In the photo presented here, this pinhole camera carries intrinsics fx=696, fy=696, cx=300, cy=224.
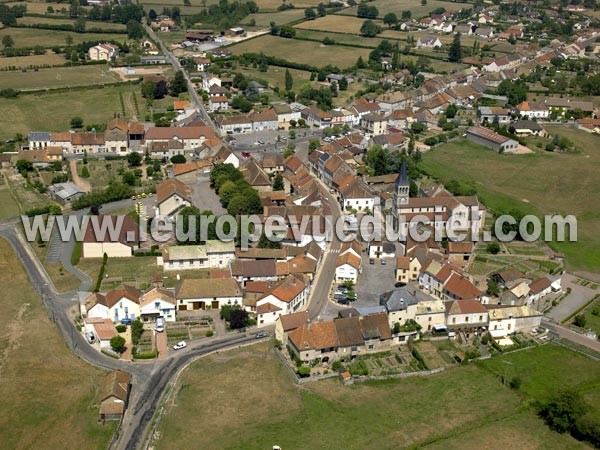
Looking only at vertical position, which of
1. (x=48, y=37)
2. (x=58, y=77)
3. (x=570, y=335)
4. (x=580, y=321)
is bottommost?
(x=570, y=335)

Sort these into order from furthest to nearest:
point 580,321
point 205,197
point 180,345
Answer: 1. point 205,197
2. point 580,321
3. point 180,345

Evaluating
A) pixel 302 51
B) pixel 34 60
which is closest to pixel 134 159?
pixel 34 60

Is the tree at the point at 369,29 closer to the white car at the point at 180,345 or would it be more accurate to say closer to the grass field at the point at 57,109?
the grass field at the point at 57,109

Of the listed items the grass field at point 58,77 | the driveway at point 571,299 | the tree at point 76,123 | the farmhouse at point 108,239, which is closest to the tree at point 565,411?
the driveway at point 571,299

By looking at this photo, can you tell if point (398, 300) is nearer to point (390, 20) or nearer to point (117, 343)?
point (117, 343)

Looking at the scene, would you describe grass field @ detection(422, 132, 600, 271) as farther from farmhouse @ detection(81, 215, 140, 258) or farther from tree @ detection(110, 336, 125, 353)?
tree @ detection(110, 336, 125, 353)

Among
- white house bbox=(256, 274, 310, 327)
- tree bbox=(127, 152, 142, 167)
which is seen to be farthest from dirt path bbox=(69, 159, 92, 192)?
white house bbox=(256, 274, 310, 327)
